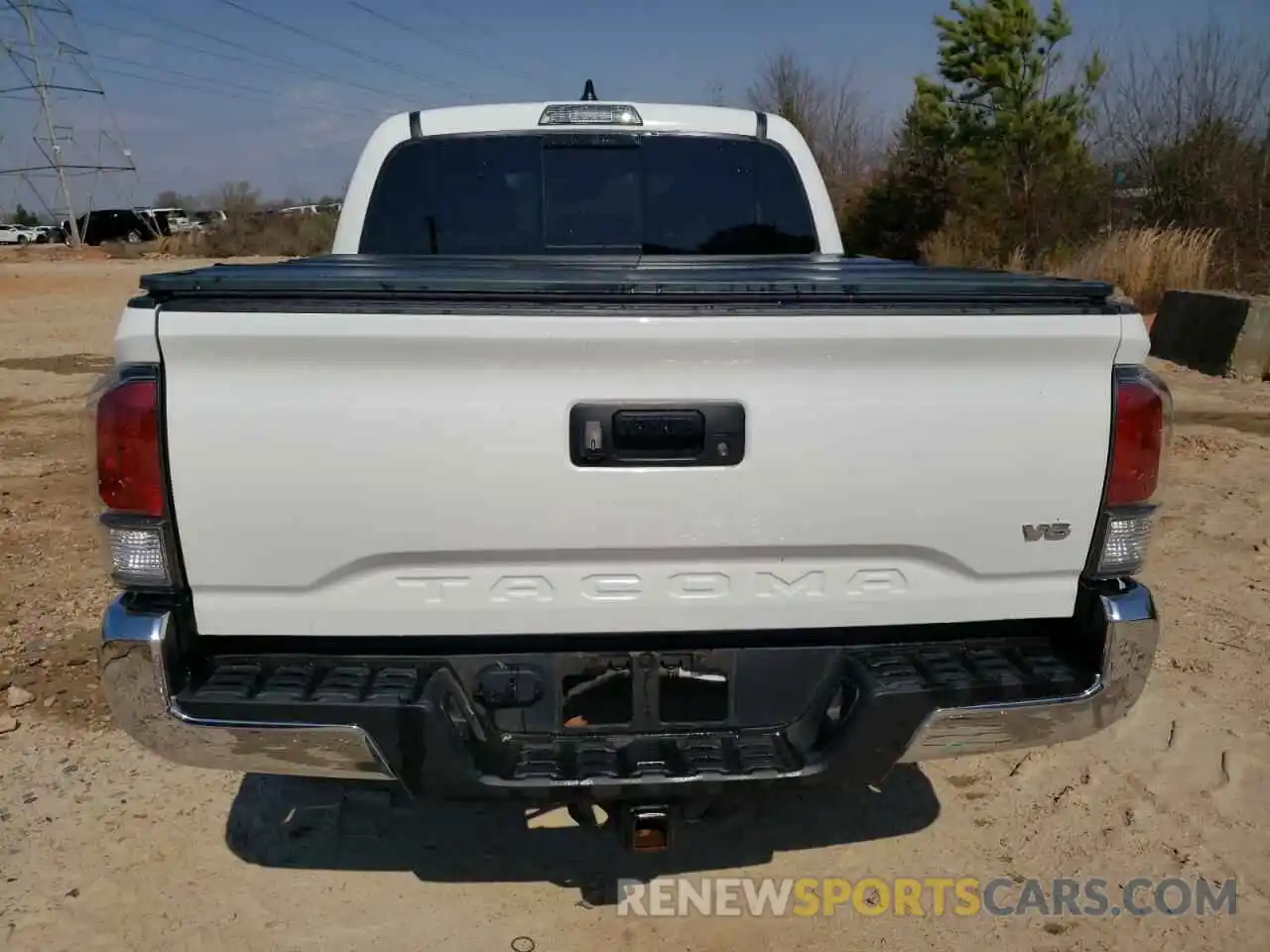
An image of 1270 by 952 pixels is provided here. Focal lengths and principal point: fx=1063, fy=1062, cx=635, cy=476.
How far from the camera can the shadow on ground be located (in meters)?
3.06

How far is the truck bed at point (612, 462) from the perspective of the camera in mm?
2162

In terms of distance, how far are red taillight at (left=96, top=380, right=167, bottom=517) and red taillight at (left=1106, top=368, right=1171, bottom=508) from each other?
6.67 ft

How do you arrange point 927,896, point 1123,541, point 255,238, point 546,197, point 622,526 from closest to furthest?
1. point 622,526
2. point 1123,541
3. point 927,896
4. point 546,197
5. point 255,238

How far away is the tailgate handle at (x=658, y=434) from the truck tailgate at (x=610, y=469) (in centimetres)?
2

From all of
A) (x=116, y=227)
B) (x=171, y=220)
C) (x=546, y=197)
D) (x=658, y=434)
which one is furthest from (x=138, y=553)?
(x=171, y=220)

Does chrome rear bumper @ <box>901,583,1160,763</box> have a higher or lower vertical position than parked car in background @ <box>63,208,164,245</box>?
higher

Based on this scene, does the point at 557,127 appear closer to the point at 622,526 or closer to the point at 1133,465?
the point at 622,526

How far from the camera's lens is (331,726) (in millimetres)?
2188

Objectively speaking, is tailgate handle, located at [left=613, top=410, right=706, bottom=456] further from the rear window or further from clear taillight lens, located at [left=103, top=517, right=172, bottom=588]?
the rear window

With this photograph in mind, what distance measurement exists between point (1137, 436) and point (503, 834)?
2.10 m

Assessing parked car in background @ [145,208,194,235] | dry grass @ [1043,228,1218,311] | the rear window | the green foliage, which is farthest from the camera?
parked car in background @ [145,208,194,235]

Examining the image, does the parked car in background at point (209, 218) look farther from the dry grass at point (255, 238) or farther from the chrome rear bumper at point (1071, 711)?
the chrome rear bumper at point (1071, 711)

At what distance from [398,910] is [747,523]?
149cm

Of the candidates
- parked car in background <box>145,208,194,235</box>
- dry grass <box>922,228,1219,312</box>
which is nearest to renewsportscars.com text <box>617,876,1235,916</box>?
dry grass <box>922,228,1219,312</box>
